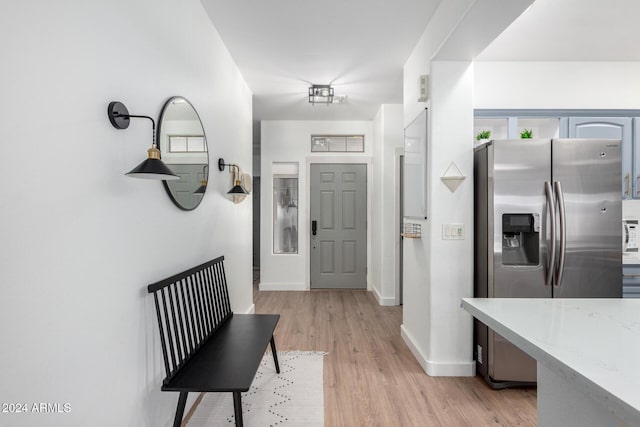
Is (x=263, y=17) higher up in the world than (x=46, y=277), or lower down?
higher up

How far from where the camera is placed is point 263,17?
2.44 meters

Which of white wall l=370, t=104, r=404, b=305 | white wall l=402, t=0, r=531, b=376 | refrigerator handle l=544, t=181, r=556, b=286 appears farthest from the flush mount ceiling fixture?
refrigerator handle l=544, t=181, r=556, b=286

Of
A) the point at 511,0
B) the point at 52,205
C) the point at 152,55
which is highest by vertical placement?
the point at 511,0

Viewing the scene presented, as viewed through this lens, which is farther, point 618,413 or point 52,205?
point 52,205

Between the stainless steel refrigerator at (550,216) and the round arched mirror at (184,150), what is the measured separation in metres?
2.09

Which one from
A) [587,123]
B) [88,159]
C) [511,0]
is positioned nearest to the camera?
[88,159]

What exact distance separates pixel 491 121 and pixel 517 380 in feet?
7.22

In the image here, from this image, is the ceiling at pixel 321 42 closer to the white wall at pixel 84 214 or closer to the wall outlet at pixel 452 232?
the white wall at pixel 84 214

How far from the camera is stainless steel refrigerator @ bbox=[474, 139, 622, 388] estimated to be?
234 centimetres

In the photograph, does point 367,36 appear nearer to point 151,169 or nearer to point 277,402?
point 151,169

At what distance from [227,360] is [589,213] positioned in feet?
8.77

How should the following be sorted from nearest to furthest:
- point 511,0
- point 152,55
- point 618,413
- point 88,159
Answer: point 618,413
point 88,159
point 152,55
point 511,0

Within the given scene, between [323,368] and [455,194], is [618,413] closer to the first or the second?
[455,194]

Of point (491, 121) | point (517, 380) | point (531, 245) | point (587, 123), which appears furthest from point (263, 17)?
point (517, 380)
